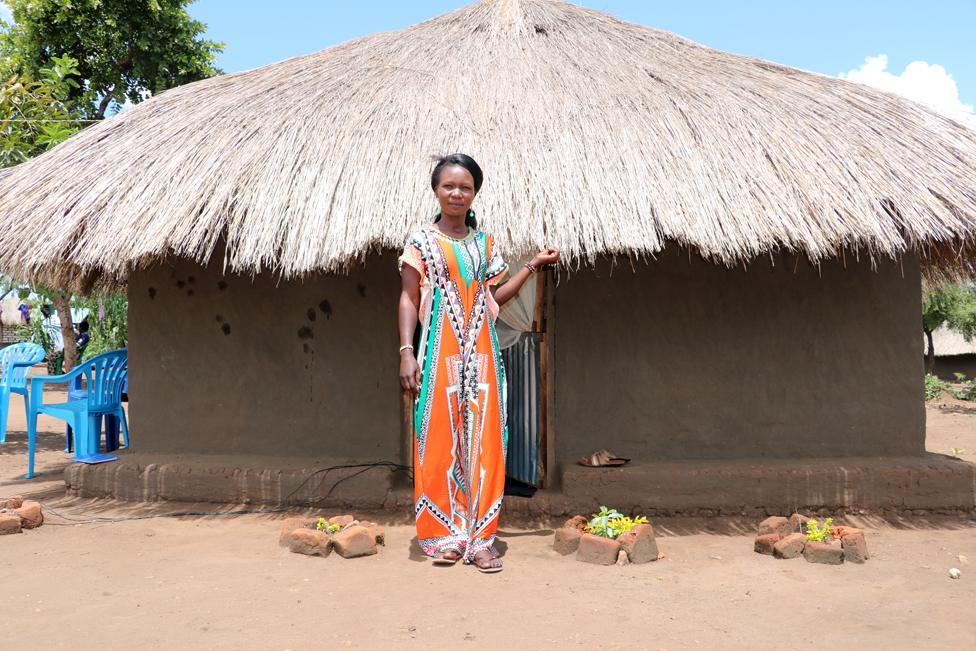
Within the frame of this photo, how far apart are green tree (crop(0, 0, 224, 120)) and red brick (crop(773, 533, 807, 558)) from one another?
12687 mm

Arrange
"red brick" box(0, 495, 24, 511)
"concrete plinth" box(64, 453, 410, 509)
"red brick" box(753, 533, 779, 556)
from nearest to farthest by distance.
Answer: "red brick" box(753, 533, 779, 556) → "red brick" box(0, 495, 24, 511) → "concrete plinth" box(64, 453, 410, 509)

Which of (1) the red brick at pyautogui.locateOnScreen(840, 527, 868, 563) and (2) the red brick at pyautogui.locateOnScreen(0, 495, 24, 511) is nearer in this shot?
(1) the red brick at pyautogui.locateOnScreen(840, 527, 868, 563)

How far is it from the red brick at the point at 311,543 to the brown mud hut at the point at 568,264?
880mm

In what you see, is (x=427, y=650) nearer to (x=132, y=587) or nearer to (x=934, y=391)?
(x=132, y=587)

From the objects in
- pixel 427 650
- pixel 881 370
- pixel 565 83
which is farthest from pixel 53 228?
pixel 881 370

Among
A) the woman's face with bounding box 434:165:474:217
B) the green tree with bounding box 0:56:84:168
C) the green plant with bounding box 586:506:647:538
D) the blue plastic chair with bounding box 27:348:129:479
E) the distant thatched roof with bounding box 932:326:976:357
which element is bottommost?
the distant thatched roof with bounding box 932:326:976:357

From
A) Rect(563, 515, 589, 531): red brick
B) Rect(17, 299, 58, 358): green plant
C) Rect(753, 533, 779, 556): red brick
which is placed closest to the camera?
Rect(753, 533, 779, 556): red brick

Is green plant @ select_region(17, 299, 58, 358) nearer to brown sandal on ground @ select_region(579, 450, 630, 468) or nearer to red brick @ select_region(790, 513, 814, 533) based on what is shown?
brown sandal on ground @ select_region(579, 450, 630, 468)

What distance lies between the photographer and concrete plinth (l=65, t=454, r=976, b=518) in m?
4.31

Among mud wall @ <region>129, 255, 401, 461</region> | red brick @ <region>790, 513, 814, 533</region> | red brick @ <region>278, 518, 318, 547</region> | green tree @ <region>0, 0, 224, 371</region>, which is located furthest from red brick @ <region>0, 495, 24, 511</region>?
green tree @ <region>0, 0, 224, 371</region>

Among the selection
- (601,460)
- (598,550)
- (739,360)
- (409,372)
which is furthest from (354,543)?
(739,360)

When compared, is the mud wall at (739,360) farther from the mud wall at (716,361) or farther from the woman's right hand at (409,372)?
the woman's right hand at (409,372)

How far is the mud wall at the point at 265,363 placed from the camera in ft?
15.4

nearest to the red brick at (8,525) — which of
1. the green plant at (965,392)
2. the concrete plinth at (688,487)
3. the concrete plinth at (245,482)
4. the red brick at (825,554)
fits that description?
the concrete plinth at (245,482)
